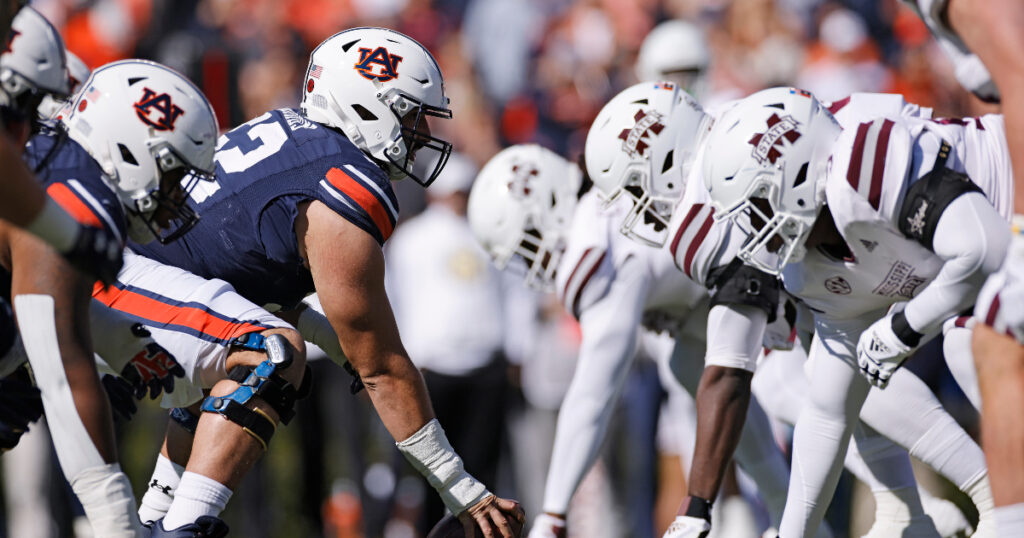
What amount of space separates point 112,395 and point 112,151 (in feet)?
3.21

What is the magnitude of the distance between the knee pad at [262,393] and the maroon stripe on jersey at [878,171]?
5.86ft

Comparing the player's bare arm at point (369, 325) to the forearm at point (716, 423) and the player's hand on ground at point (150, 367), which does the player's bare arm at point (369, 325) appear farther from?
the forearm at point (716, 423)

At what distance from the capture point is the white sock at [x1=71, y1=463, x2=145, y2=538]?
352cm

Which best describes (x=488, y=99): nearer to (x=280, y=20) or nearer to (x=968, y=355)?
(x=280, y=20)

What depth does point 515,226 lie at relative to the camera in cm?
661

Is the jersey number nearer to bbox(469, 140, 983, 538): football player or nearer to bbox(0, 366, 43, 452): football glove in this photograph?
bbox(0, 366, 43, 452): football glove

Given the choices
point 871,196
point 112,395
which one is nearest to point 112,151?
point 112,395

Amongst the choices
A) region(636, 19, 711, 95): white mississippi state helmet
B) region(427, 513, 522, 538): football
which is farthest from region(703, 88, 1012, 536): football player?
region(636, 19, 711, 95): white mississippi state helmet

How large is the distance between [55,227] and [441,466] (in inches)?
62.2

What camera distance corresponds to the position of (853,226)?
408 centimetres

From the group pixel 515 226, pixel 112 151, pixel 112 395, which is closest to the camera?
pixel 112 151

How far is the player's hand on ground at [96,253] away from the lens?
333cm

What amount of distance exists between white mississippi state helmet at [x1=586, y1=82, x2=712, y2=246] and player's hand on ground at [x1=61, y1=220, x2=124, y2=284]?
2.42 m

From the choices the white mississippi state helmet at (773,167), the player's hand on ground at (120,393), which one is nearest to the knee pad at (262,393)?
the player's hand on ground at (120,393)
